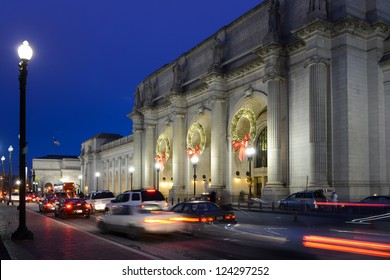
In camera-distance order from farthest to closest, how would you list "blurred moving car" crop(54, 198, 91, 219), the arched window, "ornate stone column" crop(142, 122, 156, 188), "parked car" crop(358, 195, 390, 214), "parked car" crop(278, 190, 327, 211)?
"ornate stone column" crop(142, 122, 156, 188) < the arched window < "parked car" crop(278, 190, 327, 211) < "blurred moving car" crop(54, 198, 91, 219) < "parked car" crop(358, 195, 390, 214)

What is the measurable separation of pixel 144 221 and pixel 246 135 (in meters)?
31.4

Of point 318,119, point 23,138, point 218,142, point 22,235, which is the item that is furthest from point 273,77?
point 22,235

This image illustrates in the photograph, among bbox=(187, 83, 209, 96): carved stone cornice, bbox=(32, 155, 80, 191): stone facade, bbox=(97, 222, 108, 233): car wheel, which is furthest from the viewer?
bbox=(32, 155, 80, 191): stone facade

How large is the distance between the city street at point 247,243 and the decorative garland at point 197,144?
120ft

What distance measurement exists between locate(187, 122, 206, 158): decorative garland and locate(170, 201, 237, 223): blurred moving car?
3646cm

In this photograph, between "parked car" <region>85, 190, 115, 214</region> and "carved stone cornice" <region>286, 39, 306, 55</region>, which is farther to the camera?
"carved stone cornice" <region>286, 39, 306, 55</region>

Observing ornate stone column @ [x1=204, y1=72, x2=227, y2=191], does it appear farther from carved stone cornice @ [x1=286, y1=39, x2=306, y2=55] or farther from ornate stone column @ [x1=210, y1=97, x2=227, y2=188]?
carved stone cornice @ [x1=286, y1=39, x2=306, y2=55]

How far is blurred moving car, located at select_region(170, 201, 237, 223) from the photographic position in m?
18.4

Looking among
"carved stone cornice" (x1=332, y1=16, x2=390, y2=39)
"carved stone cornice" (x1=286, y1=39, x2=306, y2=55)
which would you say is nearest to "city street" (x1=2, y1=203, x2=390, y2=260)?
"carved stone cornice" (x1=332, y1=16, x2=390, y2=39)

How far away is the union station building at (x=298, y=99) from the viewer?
36156 mm

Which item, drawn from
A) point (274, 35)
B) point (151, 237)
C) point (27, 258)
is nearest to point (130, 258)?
point (27, 258)

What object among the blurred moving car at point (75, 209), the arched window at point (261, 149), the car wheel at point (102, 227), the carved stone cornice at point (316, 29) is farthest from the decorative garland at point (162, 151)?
the car wheel at point (102, 227)

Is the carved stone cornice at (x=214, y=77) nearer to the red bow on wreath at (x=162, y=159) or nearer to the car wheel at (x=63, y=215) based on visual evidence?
the red bow on wreath at (x=162, y=159)
